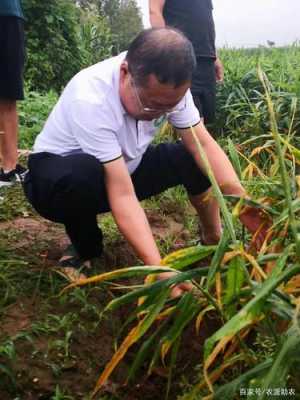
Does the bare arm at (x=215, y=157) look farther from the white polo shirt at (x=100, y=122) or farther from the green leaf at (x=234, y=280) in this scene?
the green leaf at (x=234, y=280)

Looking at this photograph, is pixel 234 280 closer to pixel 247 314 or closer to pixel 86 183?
pixel 247 314

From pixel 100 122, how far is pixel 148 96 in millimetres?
185

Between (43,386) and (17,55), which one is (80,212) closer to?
(43,386)

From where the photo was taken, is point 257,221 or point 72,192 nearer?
point 257,221

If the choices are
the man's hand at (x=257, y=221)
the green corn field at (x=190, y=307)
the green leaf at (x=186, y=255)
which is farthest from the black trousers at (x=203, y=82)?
the green leaf at (x=186, y=255)

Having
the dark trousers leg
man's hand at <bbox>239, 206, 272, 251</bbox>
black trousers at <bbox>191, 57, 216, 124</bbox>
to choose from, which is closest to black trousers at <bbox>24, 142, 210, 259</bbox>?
the dark trousers leg

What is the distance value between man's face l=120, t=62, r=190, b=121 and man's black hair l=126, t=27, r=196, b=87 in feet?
0.06

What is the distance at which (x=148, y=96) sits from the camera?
1749 mm

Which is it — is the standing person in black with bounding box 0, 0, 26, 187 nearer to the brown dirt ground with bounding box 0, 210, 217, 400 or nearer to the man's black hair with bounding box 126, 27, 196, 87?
the brown dirt ground with bounding box 0, 210, 217, 400

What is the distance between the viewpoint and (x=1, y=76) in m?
2.97

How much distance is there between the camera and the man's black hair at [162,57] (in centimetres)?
168

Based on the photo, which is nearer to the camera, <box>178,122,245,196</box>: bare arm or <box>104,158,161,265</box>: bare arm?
<box>104,158,161,265</box>: bare arm

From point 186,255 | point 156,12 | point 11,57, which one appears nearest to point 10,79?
point 11,57

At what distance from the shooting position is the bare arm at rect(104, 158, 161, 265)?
5.45 ft
